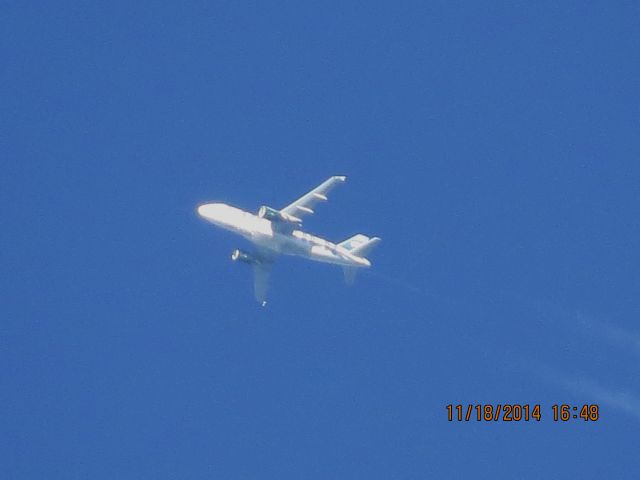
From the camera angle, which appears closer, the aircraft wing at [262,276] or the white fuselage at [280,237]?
the white fuselage at [280,237]

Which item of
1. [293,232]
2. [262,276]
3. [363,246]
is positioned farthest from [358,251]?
[262,276]

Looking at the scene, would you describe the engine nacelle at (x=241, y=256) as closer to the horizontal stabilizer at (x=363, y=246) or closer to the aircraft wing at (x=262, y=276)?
the aircraft wing at (x=262, y=276)

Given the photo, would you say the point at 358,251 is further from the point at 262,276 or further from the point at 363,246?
the point at 262,276

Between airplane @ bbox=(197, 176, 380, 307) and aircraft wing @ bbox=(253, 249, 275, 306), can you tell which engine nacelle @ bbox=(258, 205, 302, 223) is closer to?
airplane @ bbox=(197, 176, 380, 307)

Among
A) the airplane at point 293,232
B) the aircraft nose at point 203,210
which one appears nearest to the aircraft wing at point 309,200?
the airplane at point 293,232

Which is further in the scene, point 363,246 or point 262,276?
point 262,276

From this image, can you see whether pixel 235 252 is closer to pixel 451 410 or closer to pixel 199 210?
pixel 199 210
